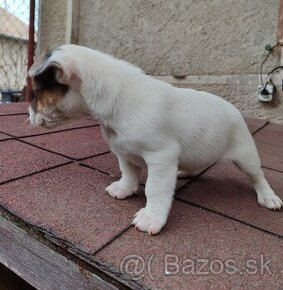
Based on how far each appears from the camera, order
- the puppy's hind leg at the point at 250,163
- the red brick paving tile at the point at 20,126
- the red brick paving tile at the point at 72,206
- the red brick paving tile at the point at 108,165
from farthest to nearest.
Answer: the red brick paving tile at the point at 20,126 → the red brick paving tile at the point at 108,165 → the puppy's hind leg at the point at 250,163 → the red brick paving tile at the point at 72,206

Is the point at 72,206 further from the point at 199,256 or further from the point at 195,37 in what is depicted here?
the point at 195,37

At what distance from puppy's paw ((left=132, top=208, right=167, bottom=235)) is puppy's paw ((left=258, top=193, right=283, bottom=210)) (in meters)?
0.51

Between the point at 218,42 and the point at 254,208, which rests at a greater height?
the point at 218,42

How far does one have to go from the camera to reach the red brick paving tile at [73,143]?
74.7 inches

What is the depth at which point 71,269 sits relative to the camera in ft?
2.98

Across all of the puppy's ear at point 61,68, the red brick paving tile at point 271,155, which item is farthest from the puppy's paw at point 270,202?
the puppy's ear at point 61,68

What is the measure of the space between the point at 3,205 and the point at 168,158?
62cm

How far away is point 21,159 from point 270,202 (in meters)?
1.22

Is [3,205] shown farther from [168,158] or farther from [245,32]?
[245,32]

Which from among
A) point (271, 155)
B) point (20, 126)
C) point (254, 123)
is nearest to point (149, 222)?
point (271, 155)

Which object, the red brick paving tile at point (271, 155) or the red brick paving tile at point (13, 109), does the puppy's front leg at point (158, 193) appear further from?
the red brick paving tile at point (13, 109)

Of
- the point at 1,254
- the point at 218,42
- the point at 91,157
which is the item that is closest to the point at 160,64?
the point at 218,42

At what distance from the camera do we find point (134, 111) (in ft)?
3.47

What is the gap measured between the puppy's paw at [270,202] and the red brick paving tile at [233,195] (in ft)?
0.07
